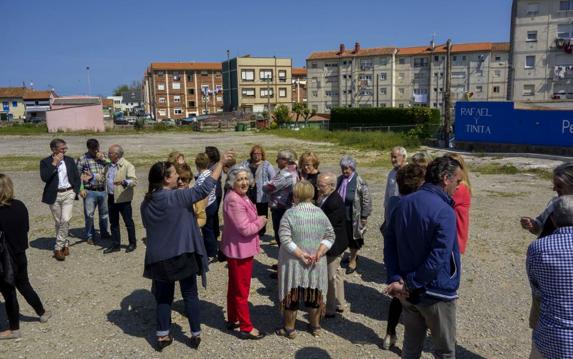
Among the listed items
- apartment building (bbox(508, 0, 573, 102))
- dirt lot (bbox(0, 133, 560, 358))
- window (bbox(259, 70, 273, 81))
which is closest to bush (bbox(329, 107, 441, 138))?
apartment building (bbox(508, 0, 573, 102))

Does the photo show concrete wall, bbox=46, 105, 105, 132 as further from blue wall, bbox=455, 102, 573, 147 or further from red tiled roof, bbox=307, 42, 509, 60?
red tiled roof, bbox=307, 42, 509, 60

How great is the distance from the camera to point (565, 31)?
4781 centimetres

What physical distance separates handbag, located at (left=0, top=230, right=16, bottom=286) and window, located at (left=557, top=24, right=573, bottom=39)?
56134 millimetres

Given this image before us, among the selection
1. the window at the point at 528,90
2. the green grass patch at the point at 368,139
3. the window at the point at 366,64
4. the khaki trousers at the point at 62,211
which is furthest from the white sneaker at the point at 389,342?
the window at the point at 366,64

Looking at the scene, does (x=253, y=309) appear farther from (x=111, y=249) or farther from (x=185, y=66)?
(x=185, y=66)

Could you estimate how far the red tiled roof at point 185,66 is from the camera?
88.8 metres

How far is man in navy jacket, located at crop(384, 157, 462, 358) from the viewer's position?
9.61 feet

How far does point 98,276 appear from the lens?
639 cm

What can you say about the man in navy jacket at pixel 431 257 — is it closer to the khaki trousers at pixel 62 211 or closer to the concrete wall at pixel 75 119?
the khaki trousers at pixel 62 211

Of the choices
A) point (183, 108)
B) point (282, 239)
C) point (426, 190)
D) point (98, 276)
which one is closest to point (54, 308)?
point (98, 276)

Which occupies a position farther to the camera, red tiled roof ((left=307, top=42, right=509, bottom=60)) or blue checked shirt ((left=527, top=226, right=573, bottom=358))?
red tiled roof ((left=307, top=42, right=509, bottom=60))

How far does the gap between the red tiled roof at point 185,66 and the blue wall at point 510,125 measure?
253 ft

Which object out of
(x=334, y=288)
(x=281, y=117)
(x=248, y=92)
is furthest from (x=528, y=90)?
(x=334, y=288)

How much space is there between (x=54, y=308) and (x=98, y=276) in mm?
1041
